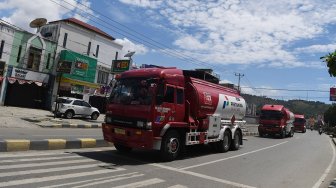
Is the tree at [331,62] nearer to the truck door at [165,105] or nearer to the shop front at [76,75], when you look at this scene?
the truck door at [165,105]

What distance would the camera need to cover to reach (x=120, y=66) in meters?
45.6

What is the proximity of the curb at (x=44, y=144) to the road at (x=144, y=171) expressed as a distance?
49cm

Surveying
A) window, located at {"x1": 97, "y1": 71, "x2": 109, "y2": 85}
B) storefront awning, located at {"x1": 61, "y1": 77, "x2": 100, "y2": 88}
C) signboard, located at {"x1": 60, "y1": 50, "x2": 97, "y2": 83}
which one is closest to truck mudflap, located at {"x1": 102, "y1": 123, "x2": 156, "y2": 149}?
signboard, located at {"x1": 60, "y1": 50, "x2": 97, "y2": 83}

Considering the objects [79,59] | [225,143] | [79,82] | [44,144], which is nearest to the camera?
[44,144]

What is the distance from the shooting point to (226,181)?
33.4 ft

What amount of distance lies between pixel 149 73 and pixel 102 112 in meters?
36.2

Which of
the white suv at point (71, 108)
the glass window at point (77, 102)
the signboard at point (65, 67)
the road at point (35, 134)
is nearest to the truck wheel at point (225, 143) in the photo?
the road at point (35, 134)

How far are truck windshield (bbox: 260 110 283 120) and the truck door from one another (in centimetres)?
2365

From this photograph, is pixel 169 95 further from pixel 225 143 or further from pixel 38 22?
pixel 38 22

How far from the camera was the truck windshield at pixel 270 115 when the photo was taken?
114ft

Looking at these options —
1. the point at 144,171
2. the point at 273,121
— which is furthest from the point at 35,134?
the point at 273,121

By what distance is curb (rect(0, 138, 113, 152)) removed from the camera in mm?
11758

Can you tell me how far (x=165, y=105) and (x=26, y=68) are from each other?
1154 inches

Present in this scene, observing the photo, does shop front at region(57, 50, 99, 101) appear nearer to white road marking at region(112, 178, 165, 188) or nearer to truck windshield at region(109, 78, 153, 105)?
truck windshield at region(109, 78, 153, 105)
